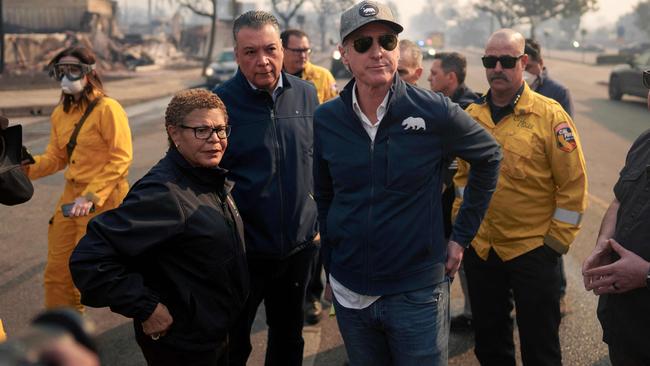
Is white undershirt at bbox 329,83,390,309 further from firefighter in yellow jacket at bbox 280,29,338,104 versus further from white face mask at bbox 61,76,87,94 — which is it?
firefighter in yellow jacket at bbox 280,29,338,104

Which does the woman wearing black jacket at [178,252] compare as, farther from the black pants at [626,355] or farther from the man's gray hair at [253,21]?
the black pants at [626,355]

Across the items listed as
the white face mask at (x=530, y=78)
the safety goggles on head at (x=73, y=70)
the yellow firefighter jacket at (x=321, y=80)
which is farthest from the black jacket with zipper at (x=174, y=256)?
the white face mask at (x=530, y=78)

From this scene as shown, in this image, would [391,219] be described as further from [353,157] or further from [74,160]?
[74,160]

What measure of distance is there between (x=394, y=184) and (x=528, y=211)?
3.75 feet

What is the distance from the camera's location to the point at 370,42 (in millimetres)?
2453

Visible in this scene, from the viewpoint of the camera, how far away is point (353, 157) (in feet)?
8.03

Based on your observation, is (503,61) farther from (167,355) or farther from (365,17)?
(167,355)

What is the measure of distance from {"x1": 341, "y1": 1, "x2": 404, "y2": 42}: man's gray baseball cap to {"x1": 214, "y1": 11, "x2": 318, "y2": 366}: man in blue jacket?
2.56 feet

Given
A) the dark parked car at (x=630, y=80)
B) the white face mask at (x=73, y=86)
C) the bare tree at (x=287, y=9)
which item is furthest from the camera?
the bare tree at (x=287, y=9)

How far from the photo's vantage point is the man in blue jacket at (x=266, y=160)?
313 cm

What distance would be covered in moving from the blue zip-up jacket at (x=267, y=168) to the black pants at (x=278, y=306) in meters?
0.13

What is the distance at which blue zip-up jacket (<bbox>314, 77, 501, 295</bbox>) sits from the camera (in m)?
2.40

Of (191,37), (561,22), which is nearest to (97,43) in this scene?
(191,37)

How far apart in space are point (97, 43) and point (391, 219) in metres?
35.4
